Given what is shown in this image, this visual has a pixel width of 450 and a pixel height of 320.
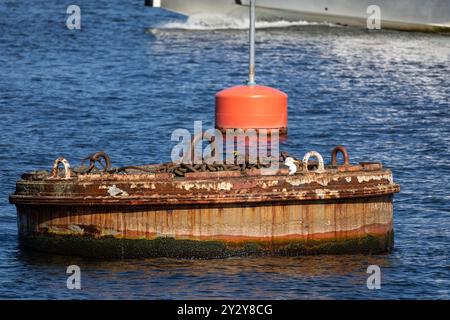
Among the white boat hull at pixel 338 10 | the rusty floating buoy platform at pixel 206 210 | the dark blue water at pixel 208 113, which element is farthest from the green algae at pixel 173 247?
the white boat hull at pixel 338 10

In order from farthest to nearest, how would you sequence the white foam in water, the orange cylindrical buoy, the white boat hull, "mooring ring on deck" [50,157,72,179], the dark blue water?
the white foam in water, the white boat hull, the orange cylindrical buoy, "mooring ring on deck" [50,157,72,179], the dark blue water

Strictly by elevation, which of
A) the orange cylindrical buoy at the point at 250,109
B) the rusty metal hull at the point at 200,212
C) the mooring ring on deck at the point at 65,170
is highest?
the orange cylindrical buoy at the point at 250,109

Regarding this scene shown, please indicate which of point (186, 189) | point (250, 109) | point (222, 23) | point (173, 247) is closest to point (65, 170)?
point (186, 189)

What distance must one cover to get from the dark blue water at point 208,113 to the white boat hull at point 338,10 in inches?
25.6

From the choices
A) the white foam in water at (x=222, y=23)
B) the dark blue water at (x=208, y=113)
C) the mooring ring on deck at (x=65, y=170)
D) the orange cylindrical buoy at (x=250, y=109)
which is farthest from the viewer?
the white foam in water at (x=222, y=23)

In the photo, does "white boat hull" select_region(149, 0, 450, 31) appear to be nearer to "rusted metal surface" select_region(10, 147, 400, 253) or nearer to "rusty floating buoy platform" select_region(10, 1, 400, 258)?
"rusty floating buoy platform" select_region(10, 1, 400, 258)

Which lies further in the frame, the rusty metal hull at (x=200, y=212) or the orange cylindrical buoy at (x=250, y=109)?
the orange cylindrical buoy at (x=250, y=109)

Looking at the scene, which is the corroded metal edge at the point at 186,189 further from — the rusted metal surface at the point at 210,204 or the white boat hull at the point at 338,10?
the white boat hull at the point at 338,10

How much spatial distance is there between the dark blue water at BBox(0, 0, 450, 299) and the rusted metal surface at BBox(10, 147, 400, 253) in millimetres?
465

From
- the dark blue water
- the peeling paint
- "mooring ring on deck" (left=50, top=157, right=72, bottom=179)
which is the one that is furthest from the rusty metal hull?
the dark blue water

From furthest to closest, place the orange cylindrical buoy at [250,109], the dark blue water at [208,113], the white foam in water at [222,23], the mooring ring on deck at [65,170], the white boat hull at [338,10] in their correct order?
1. the white foam in water at [222,23]
2. the white boat hull at [338,10]
3. the orange cylindrical buoy at [250,109]
4. the mooring ring on deck at [65,170]
5. the dark blue water at [208,113]

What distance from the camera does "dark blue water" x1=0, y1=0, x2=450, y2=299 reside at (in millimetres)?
23672

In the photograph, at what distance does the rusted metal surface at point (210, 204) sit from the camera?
77.8 ft

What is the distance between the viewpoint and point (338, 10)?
219 ft
